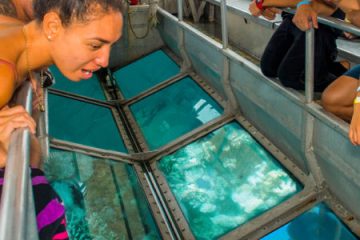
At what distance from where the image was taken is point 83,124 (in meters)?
4.05

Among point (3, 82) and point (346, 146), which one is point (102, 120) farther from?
point (3, 82)

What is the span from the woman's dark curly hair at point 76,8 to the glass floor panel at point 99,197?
1.74 meters

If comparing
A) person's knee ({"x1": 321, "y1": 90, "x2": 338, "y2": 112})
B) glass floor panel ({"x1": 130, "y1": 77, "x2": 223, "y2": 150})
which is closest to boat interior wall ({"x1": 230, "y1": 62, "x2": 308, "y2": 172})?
person's knee ({"x1": 321, "y1": 90, "x2": 338, "y2": 112})

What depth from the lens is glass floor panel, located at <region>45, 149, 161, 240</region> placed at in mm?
2627

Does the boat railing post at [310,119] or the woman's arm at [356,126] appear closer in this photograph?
the woman's arm at [356,126]

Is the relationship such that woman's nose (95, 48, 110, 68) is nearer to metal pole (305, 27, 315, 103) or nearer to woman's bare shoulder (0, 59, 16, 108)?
woman's bare shoulder (0, 59, 16, 108)

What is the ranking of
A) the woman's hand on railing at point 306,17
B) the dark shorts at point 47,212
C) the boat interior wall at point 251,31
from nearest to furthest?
the dark shorts at point 47,212, the woman's hand on railing at point 306,17, the boat interior wall at point 251,31

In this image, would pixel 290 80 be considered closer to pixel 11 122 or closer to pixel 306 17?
pixel 306 17

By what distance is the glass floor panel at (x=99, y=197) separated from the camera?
8.62 ft

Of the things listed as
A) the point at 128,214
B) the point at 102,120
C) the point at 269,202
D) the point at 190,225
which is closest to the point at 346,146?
the point at 269,202

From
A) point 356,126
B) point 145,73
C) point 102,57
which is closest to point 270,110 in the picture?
point 356,126

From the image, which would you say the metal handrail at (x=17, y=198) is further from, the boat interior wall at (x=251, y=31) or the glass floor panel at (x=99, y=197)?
the boat interior wall at (x=251, y=31)

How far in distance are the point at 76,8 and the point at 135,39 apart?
466cm

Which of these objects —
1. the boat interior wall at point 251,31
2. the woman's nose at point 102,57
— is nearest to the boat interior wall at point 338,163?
the boat interior wall at point 251,31
